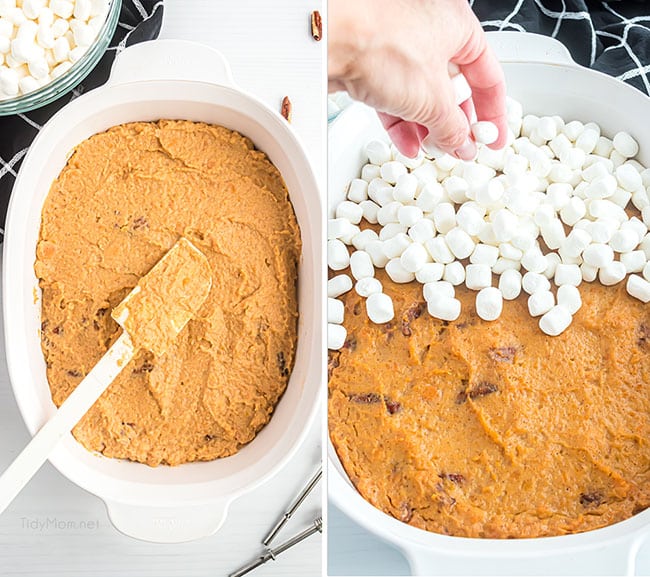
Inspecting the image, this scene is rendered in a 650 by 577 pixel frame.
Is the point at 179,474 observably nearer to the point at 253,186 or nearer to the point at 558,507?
the point at 253,186

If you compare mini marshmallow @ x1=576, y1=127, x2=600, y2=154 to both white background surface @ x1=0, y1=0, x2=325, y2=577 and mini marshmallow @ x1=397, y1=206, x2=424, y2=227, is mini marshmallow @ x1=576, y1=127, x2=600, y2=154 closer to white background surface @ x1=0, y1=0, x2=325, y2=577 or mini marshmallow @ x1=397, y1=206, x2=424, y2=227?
mini marshmallow @ x1=397, y1=206, x2=424, y2=227

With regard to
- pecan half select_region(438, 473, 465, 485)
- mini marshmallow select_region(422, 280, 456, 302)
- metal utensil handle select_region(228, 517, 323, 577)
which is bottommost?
metal utensil handle select_region(228, 517, 323, 577)

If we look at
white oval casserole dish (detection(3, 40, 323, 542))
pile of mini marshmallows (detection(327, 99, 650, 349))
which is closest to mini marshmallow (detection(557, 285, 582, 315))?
pile of mini marshmallows (detection(327, 99, 650, 349))

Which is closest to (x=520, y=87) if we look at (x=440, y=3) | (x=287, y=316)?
(x=440, y=3)

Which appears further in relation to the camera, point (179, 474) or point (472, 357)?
point (179, 474)

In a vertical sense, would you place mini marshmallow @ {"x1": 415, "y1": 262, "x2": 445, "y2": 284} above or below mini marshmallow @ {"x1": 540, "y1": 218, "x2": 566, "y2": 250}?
below

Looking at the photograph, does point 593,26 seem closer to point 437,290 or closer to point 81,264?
point 437,290

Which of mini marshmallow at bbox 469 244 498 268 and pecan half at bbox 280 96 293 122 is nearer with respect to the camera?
mini marshmallow at bbox 469 244 498 268
